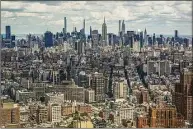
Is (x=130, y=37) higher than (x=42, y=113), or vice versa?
(x=130, y=37)

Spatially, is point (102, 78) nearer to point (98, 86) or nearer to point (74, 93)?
point (98, 86)

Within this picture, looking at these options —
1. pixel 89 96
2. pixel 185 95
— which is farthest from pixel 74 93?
pixel 185 95

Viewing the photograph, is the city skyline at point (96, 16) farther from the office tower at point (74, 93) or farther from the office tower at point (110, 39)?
the office tower at point (74, 93)

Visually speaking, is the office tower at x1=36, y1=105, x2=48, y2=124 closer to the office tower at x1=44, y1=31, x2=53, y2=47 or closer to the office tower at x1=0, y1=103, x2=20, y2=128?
the office tower at x1=0, y1=103, x2=20, y2=128

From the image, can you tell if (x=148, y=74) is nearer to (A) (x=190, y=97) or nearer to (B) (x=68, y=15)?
(A) (x=190, y=97)

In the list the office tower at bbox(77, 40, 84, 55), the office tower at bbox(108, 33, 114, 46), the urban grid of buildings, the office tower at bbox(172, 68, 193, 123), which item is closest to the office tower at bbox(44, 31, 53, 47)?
the urban grid of buildings

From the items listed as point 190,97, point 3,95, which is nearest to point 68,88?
point 3,95
